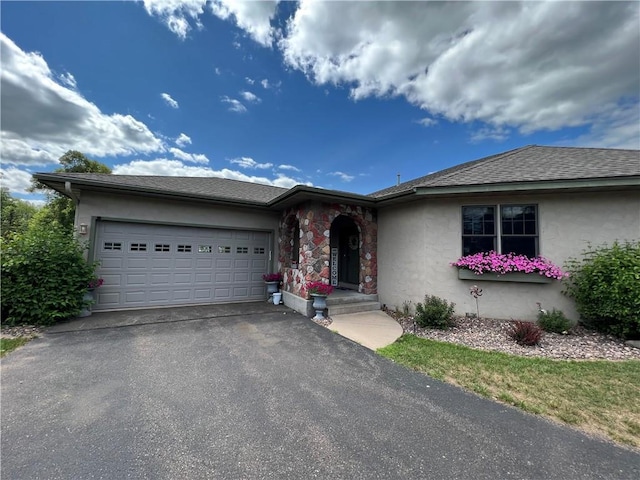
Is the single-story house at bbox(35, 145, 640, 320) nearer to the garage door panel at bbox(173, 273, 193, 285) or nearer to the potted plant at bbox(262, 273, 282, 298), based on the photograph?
the garage door panel at bbox(173, 273, 193, 285)

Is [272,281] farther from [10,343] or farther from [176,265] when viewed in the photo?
[10,343]

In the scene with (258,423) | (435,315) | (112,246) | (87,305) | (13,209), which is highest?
(13,209)

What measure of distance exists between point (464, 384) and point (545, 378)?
120cm

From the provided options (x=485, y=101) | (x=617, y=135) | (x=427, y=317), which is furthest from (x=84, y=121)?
(x=617, y=135)

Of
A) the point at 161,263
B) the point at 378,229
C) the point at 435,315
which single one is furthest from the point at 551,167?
the point at 161,263

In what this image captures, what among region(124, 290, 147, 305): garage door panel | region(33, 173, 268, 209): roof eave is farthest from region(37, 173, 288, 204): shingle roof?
region(124, 290, 147, 305): garage door panel

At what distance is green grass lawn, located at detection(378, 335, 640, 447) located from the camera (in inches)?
103

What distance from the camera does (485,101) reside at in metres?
9.95

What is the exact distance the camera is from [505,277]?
5992mm

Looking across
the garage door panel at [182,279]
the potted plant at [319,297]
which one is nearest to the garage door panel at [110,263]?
the garage door panel at [182,279]

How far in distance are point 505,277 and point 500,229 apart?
3.85ft

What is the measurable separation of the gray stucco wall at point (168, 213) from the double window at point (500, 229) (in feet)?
19.8

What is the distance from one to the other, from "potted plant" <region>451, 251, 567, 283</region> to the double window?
19 centimetres

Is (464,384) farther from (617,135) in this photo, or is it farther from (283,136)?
(617,135)
